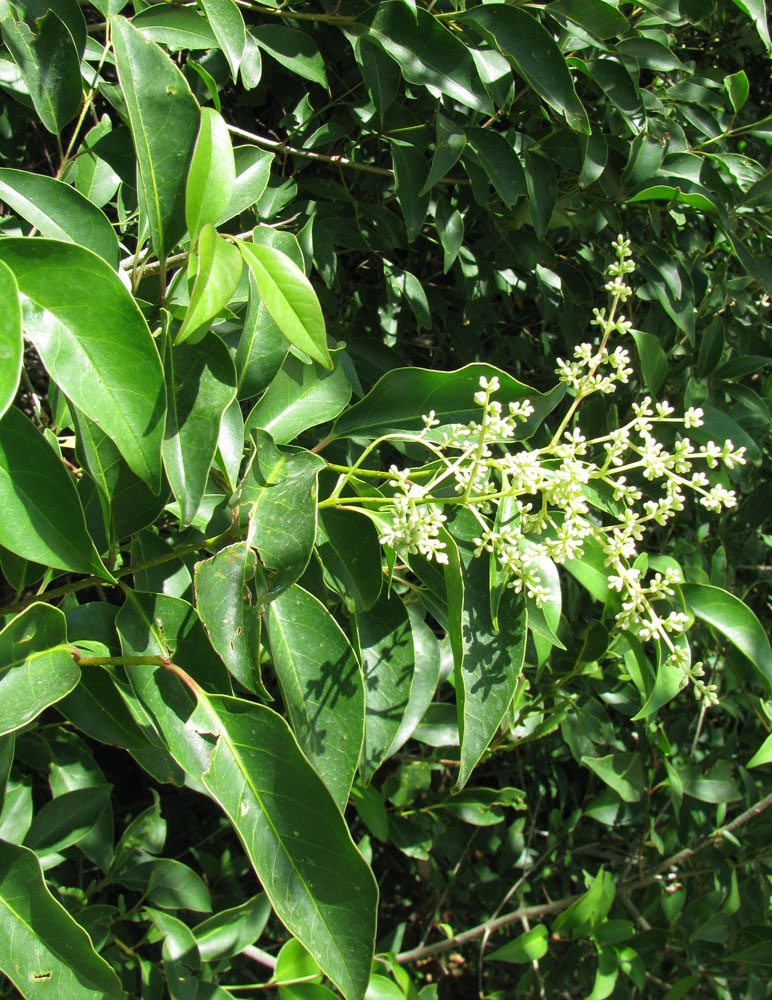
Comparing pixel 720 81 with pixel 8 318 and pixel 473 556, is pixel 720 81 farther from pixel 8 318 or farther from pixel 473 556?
pixel 8 318

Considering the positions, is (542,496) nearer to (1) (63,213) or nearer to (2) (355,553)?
(2) (355,553)

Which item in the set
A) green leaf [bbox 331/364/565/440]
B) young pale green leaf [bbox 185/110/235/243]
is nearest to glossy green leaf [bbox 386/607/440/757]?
green leaf [bbox 331/364/565/440]

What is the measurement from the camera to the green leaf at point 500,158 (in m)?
1.27

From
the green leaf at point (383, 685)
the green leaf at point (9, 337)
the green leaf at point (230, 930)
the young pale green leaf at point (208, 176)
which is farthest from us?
the green leaf at point (230, 930)

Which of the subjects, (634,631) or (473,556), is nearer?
(473,556)

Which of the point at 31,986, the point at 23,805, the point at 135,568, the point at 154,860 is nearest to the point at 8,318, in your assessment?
the point at 135,568

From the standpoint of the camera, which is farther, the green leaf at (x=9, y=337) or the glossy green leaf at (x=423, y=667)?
the glossy green leaf at (x=423, y=667)

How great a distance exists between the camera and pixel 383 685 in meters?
0.96

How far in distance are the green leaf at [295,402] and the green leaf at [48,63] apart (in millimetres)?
467

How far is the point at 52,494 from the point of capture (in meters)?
0.75

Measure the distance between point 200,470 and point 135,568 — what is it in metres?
0.16

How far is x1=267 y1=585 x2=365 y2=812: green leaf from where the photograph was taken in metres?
0.82

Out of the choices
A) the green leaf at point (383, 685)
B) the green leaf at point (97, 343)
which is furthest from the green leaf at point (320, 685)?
the green leaf at point (97, 343)

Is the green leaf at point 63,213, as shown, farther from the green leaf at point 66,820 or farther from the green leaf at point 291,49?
the green leaf at point 66,820
